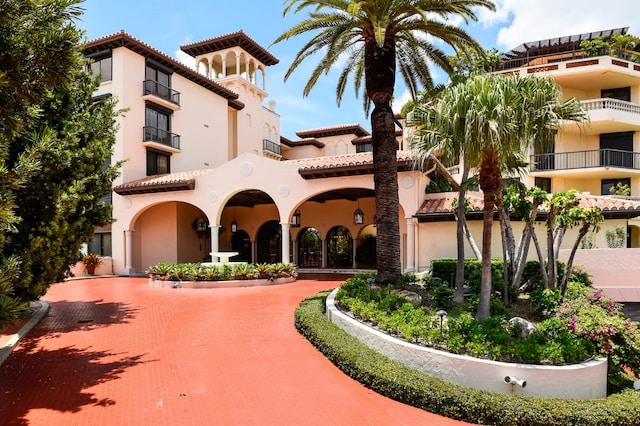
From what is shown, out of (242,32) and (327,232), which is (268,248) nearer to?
(327,232)

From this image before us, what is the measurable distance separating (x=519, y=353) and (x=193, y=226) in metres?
23.3

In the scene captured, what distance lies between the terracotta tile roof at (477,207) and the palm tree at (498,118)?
23.5ft

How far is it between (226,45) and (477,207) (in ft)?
76.4

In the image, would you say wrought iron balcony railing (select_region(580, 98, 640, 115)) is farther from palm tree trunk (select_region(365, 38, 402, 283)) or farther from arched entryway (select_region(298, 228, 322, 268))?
arched entryway (select_region(298, 228, 322, 268))

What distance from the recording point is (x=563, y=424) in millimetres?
6059

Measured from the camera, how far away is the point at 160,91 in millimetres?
26250

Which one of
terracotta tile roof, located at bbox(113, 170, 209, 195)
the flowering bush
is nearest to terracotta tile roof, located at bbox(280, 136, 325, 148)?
terracotta tile roof, located at bbox(113, 170, 209, 195)

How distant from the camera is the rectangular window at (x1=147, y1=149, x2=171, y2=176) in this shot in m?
26.1

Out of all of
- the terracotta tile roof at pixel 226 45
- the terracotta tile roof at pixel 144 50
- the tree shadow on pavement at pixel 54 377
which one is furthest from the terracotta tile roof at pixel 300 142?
the tree shadow on pavement at pixel 54 377

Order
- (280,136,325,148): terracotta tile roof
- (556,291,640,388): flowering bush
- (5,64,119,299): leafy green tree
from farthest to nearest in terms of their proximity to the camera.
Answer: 1. (280,136,325,148): terracotta tile roof
2. (5,64,119,299): leafy green tree
3. (556,291,640,388): flowering bush

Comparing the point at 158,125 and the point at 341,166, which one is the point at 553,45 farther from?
the point at 158,125

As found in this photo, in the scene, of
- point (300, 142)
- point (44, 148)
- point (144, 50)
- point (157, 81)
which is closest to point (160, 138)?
point (157, 81)

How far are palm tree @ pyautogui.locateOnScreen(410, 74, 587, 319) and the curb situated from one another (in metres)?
9.91

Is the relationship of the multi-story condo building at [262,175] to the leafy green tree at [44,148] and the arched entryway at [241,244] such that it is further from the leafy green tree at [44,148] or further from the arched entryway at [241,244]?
the leafy green tree at [44,148]
